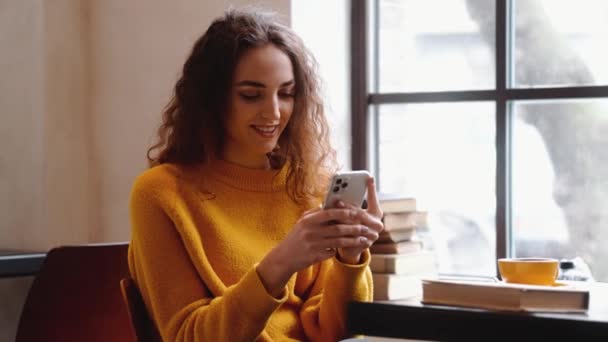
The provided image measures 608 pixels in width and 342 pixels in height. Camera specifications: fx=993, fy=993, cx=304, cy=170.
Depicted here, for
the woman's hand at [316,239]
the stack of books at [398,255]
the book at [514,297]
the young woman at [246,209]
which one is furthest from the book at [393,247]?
the book at [514,297]

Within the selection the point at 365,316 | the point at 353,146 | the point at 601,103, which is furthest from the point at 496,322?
the point at 353,146

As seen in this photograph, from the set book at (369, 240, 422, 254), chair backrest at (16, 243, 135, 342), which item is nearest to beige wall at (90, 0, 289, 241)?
chair backrest at (16, 243, 135, 342)

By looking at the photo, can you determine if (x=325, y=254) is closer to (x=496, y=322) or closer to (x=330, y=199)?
(x=330, y=199)

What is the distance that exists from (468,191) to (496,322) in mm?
1645

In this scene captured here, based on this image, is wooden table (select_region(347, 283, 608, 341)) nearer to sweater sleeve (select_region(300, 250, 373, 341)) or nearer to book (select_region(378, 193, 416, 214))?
sweater sleeve (select_region(300, 250, 373, 341))

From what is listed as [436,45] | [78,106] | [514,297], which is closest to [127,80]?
[78,106]

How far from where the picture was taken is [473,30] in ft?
9.11

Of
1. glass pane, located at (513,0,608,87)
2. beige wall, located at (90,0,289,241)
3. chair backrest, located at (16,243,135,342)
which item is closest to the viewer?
chair backrest, located at (16,243,135,342)

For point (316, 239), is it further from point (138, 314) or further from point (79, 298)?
point (79, 298)

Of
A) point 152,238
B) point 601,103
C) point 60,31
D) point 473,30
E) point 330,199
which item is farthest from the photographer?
point 60,31

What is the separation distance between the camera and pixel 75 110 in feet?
10.1

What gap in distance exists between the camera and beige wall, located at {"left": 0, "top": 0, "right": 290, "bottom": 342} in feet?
9.80

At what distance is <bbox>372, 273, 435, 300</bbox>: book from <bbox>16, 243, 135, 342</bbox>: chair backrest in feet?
1.85

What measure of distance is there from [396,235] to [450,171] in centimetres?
64
